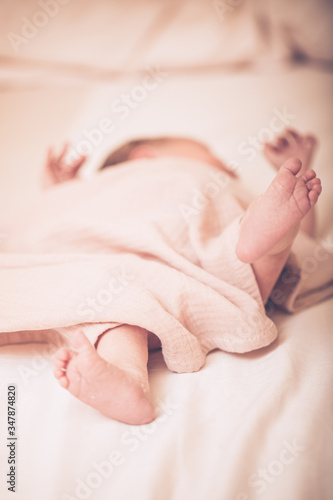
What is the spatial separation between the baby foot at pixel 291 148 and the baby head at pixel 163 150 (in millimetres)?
168

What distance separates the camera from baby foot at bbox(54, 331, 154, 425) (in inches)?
19.7

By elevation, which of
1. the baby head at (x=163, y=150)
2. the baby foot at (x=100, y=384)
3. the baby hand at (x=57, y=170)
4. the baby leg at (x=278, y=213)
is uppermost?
the baby leg at (x=278, y=213)

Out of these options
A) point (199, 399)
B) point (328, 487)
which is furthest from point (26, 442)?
point (328, 487)

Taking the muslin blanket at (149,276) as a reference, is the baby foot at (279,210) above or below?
above

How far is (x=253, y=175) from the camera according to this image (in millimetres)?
1325

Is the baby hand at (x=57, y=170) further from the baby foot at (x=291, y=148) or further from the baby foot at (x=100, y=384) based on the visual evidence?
A: the baby foot at (x=100, y=384)

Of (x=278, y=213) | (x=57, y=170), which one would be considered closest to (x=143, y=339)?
(x=278, y=213)

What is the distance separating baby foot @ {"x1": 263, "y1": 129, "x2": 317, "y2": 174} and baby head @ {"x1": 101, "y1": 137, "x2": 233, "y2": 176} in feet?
0.55

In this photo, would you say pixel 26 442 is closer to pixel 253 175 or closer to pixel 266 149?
pixel 266 149

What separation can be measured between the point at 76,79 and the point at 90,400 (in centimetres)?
141

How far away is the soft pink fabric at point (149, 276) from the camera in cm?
62

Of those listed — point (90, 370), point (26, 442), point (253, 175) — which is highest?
point (253, 175)

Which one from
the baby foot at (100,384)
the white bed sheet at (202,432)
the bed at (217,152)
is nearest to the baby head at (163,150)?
the bed at (217,152)

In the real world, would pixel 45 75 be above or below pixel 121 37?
below
